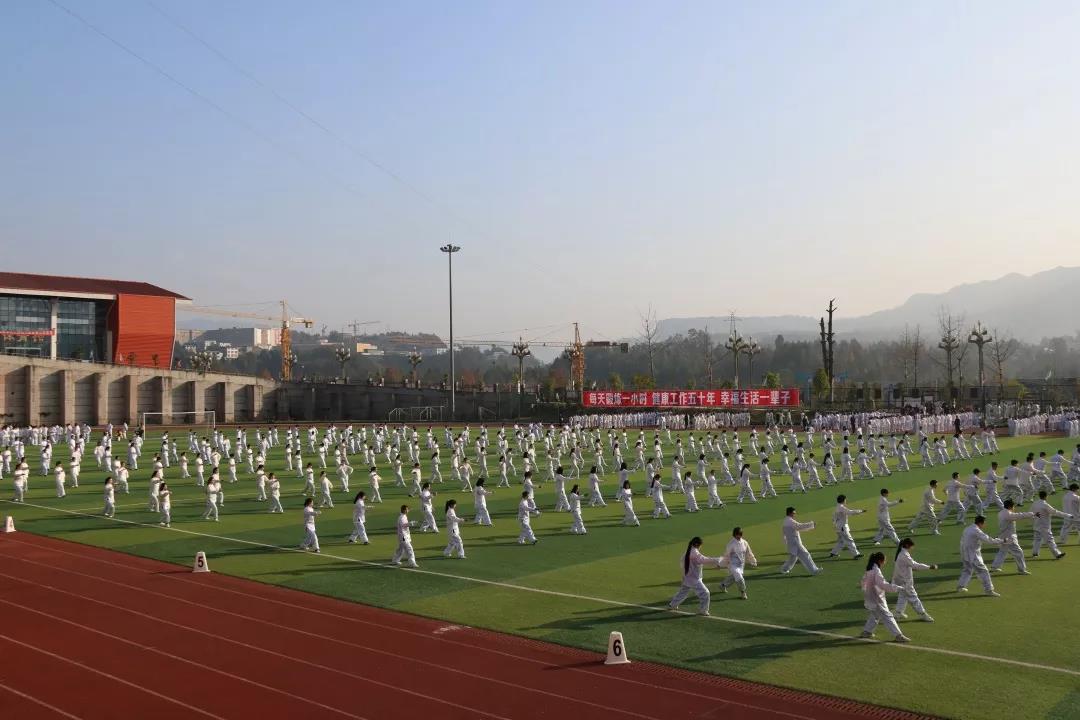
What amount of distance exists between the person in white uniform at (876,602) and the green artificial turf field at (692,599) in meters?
0.24

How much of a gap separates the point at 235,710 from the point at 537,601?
5.75 metres

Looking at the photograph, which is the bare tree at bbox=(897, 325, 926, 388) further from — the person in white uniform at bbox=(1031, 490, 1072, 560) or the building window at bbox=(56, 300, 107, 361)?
the building window at bbox=(56, 300, 107, 361)

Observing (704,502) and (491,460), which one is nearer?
(704,502)

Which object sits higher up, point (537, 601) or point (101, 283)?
point (101, 283)

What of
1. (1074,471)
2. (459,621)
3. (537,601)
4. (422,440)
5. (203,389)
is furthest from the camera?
(203,389)

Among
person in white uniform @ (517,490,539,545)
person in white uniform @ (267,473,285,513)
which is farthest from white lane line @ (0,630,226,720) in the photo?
person in white uniform @ (267,473,285,513)

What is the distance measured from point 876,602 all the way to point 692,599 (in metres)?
3.40

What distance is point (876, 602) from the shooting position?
39.5 feet

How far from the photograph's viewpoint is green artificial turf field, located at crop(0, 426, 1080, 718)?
1075 cm

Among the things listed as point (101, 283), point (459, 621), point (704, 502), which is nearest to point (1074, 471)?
point (704, 502)

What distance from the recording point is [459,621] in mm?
13664

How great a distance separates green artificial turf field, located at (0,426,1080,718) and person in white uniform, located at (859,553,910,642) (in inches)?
9.5

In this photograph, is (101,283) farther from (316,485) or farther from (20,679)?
(20,679)

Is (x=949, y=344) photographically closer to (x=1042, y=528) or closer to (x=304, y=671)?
(x=1042, y=528)
